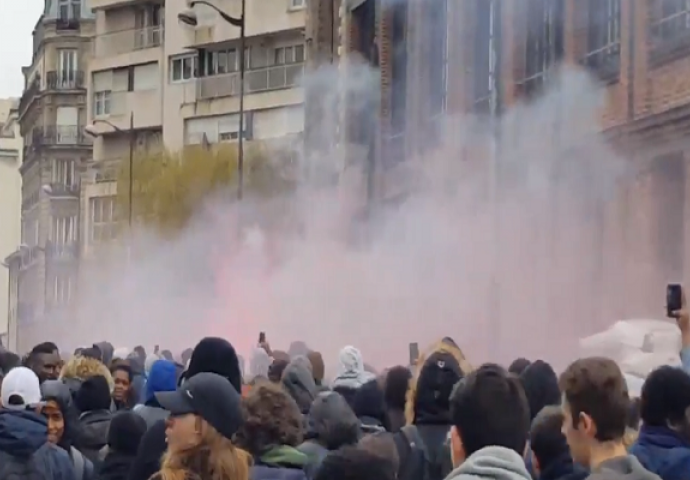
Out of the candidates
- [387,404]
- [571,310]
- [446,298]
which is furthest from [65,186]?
[387,404]

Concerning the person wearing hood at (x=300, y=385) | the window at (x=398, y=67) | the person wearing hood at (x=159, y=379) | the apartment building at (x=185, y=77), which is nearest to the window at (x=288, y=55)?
the apartment building at (x=185, y=77)

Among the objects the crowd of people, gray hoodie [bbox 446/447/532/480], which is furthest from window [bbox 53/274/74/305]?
gray hoodie [bbox 446/447/532/480]

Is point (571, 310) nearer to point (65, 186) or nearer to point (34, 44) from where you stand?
point (65, 186)

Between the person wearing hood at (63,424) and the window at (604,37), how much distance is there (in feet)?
46.2

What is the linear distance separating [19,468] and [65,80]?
71.1 metres

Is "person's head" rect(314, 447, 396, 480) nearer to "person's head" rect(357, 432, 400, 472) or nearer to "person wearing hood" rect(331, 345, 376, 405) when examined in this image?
"person's head" rect(357, 432, 400, 472)

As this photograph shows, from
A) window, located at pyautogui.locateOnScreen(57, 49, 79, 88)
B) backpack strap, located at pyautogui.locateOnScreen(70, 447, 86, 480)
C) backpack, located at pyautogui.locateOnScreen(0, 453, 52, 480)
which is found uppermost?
window, located at pyautogui.locateOnScreen(57, 49, 79, 88)

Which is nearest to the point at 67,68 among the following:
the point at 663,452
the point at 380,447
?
the point at 663,452

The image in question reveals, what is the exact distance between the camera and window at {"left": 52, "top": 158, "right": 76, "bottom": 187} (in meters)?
75.4

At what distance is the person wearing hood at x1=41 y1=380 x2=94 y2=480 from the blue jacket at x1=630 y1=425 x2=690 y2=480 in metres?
2.54

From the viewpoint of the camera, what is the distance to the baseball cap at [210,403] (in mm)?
4832

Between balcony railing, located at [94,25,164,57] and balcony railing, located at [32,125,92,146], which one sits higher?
balcony railing, located at [94,25,164,57]

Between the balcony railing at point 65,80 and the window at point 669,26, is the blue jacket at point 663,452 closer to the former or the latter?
the window at point 669,26

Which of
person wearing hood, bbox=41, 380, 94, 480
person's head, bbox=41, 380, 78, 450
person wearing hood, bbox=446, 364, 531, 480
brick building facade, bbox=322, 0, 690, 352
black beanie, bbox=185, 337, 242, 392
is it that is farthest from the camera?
brick building facade, bbox=322, 0, 690, 352
